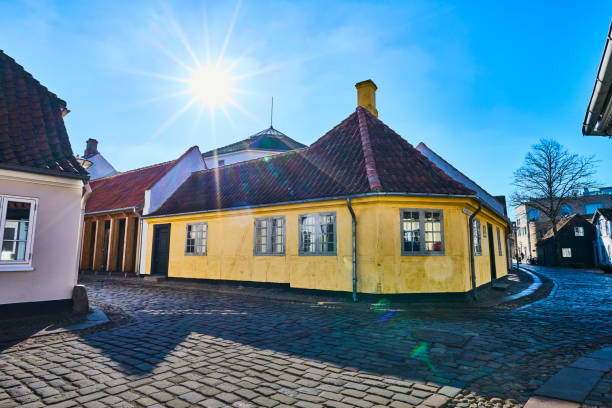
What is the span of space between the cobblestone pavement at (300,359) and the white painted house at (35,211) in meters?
1.92

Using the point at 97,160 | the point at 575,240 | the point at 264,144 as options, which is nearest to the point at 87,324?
the point at 264,144

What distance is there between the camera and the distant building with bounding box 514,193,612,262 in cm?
5144

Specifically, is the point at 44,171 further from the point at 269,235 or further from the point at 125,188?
the point at 125,188

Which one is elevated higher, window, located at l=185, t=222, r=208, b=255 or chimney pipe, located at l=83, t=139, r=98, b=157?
chimney pipe, located at l=83, t=139, r=98, b=157

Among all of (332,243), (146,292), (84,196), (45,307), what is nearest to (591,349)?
(332,243)

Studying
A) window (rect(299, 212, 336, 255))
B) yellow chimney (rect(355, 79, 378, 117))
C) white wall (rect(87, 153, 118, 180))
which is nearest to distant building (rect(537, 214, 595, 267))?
yellow chimney (rect(355, 79, 378, 117))

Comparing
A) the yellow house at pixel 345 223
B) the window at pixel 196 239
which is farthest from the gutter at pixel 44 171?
the window at pixel 196 239

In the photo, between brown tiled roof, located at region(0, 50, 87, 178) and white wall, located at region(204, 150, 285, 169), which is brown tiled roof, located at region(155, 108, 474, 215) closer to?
brown tiled roof, located at region(0, 50, 87, 178)

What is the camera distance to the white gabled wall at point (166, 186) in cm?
1709

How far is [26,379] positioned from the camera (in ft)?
13.1

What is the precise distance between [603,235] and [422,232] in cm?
4268

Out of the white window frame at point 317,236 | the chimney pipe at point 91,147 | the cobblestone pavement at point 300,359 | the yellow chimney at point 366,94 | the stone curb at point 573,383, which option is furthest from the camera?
the chimney pipe at point 91,147

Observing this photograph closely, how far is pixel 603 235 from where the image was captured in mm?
39656

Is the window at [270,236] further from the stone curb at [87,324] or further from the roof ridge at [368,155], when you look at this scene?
the stone curb at [87,324]
